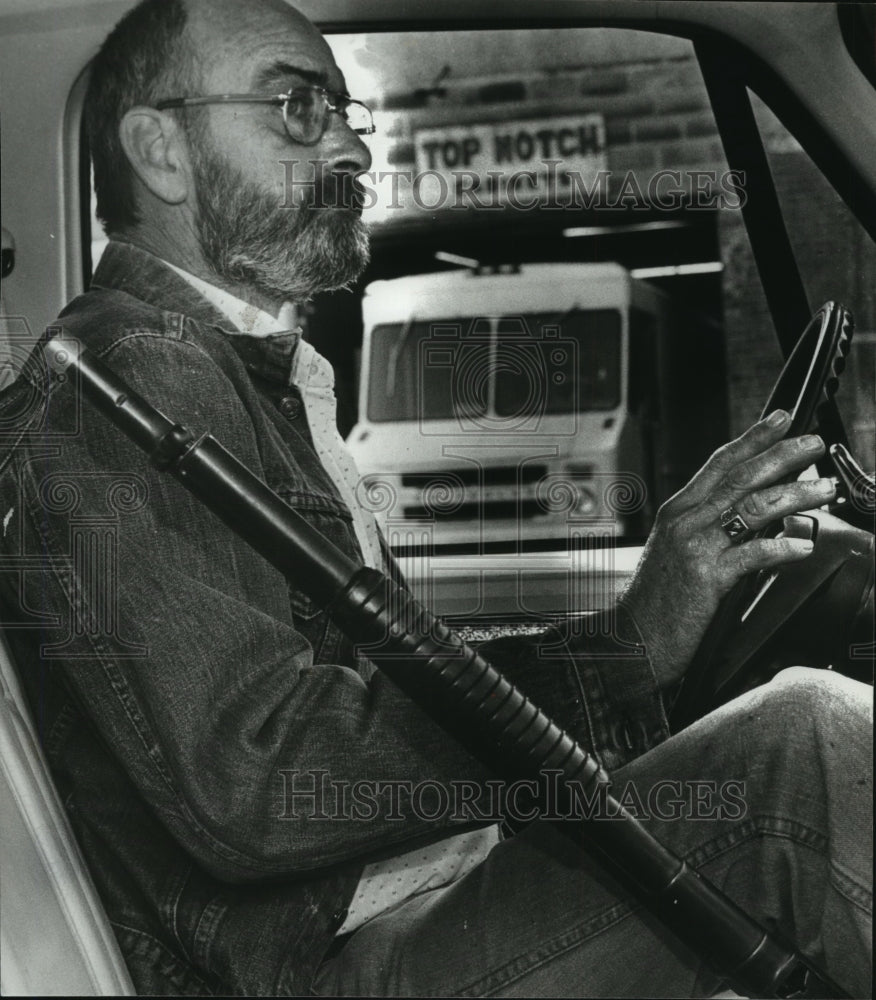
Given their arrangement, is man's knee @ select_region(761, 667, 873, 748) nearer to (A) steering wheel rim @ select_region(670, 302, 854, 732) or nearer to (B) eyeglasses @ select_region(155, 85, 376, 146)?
(A) steering wheel rim @ select_region(670, 302, 854, 732)

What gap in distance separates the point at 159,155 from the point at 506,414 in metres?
0.50

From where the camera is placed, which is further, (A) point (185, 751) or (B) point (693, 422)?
(B) point (693, 422)

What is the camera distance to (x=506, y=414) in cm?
133

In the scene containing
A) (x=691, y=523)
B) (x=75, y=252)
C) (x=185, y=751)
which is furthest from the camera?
(x=75, y=252)

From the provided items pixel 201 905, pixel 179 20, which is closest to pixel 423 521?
pixel 201 905

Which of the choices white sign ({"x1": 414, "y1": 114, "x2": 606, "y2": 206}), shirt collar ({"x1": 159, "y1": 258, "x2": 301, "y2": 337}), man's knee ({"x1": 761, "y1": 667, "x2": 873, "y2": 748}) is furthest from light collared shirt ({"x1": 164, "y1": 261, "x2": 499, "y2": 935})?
man's knee ({"x1": 761, "y1": 667, "x2": 873, "y2": 748})

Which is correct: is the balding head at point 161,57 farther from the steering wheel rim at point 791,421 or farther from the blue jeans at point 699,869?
the blue jeans at point 699,869

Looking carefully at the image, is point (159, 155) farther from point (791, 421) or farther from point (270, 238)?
point (791, 421)

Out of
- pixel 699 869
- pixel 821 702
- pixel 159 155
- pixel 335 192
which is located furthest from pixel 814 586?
pixel 159 155

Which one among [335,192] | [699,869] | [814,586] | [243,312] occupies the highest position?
[335,192]

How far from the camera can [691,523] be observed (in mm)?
1278

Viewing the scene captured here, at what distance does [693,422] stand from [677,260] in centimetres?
19

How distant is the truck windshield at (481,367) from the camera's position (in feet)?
4.38

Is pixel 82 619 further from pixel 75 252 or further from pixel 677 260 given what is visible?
pixel 677 260
